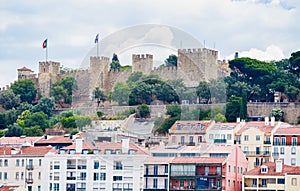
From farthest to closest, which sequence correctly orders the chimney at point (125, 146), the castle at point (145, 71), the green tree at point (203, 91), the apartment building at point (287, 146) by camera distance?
the apartment building at point (287, 146), the green tree at point (203, 91), the chimney at point (125, 146), the castle at point (145, 71)

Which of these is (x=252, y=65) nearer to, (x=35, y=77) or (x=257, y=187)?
(x=35, y=77)

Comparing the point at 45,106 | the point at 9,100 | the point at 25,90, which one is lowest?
the point at 45,106

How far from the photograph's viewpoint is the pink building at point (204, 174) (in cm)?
2591

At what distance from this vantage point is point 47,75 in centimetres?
4675

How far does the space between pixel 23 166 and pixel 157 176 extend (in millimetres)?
5602

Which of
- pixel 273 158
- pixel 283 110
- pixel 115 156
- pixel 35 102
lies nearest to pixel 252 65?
pixel 283 110

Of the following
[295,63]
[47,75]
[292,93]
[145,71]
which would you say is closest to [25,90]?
[47,75]

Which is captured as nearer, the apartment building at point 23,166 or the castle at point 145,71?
the castle at point 145,71

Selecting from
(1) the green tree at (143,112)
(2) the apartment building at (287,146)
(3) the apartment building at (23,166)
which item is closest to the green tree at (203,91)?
(1) the green tree at (143,112)

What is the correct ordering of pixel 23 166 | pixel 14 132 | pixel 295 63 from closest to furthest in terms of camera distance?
pixel 23 166 → pixel 14 132 → pixel 295 63

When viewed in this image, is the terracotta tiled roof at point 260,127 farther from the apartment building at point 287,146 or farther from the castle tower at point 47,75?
the castle tower at point 47,75

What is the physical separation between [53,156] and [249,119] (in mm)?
8815

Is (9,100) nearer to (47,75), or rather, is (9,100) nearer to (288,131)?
(47,75)

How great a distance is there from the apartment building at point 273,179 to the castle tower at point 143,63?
1289cm
